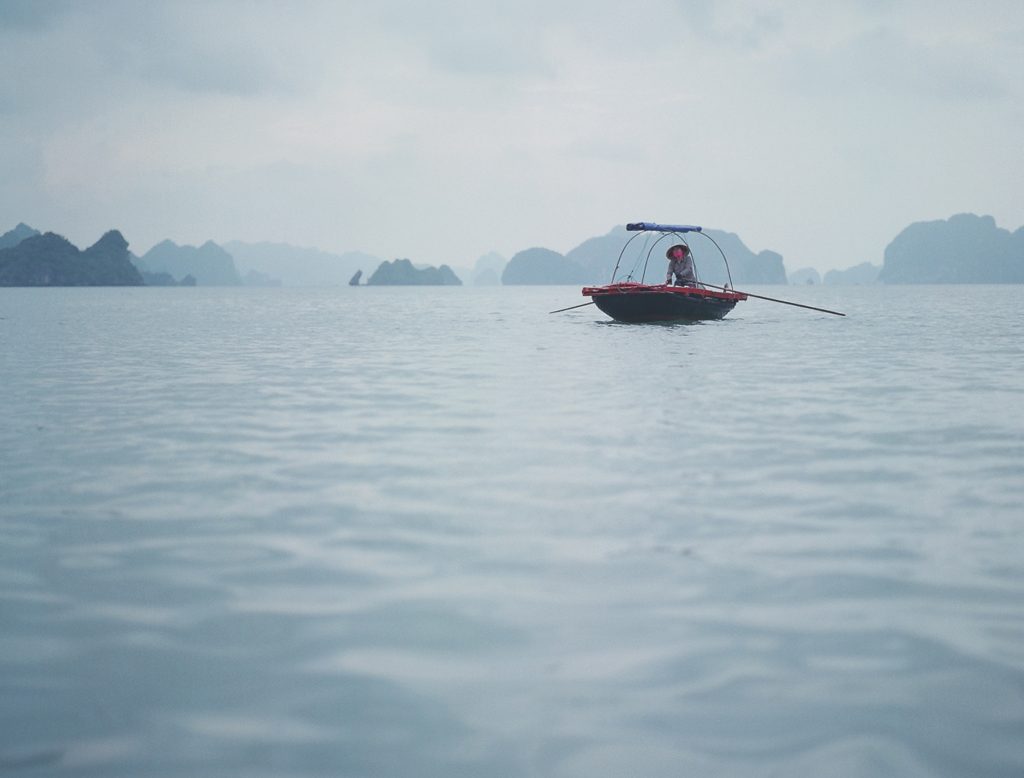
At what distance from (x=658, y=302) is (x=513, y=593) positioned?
91.2 feet

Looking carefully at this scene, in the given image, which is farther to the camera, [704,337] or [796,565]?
[704,337]

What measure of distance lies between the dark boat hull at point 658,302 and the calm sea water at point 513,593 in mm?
19034

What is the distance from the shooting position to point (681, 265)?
115 ft

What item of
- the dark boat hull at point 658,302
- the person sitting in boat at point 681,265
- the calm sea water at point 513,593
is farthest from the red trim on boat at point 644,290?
the calm sea water at point 513,593

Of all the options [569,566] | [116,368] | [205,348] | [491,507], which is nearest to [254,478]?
[491,507]

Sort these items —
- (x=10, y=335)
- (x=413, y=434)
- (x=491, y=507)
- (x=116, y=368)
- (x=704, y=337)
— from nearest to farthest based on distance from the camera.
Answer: (x=491, y=507), (x=413, y=434), (x=116, y=368), (x=704, y=337), (x=10, y=335)

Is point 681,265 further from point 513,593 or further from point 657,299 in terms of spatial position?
point 513,593

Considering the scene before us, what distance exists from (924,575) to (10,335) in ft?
120

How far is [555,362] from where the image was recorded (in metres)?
22.7

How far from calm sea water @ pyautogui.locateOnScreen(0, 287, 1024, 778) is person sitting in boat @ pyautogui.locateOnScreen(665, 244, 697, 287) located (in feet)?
70.9

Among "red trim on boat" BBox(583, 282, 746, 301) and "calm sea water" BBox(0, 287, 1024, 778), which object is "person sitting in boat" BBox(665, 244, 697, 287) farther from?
"calm sea water" BBox(0, 287, 1024, 778)

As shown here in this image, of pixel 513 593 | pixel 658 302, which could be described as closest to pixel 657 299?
pixel 658 302

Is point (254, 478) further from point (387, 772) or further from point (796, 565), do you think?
point (387, 772)

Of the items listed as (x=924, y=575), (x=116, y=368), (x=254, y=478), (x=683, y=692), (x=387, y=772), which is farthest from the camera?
(x=116, y=368)
